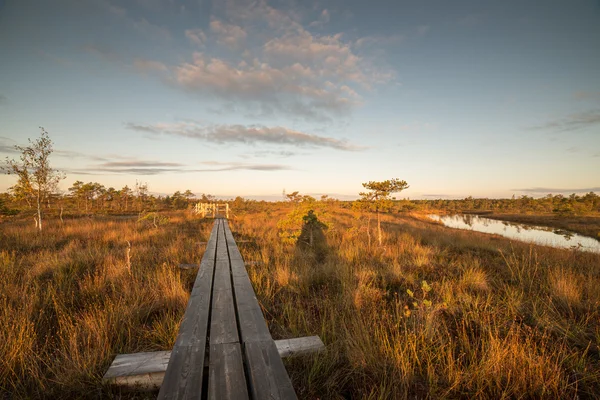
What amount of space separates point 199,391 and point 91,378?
1.40m

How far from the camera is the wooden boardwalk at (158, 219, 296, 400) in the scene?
64.6 inches

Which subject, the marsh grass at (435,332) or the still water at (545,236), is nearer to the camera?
the marsh grass at (435,332)

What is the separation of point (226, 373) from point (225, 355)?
223 mm

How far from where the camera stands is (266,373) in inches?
70.8

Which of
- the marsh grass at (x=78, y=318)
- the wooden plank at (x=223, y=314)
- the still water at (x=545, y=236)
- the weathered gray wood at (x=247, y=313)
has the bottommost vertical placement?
the still water at (x=545, y=236)

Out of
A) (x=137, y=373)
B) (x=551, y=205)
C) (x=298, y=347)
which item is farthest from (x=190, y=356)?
(x=551, y=205)

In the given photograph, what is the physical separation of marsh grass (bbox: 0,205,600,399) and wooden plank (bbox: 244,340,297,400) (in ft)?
1.47

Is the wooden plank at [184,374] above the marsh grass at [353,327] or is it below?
above

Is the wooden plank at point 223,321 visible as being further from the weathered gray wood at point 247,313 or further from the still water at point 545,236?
the still water at point 545,236

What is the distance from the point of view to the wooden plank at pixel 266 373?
63.4 inches

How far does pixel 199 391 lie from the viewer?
1.61 metres

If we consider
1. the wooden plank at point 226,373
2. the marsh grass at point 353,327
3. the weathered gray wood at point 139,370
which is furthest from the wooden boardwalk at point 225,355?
the marsh grass at point 353,327

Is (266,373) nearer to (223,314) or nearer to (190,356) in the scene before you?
(190,356)

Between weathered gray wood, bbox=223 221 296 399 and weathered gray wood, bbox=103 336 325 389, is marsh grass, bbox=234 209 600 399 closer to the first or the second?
weathered gray wood, bbox=223 221 296 399
